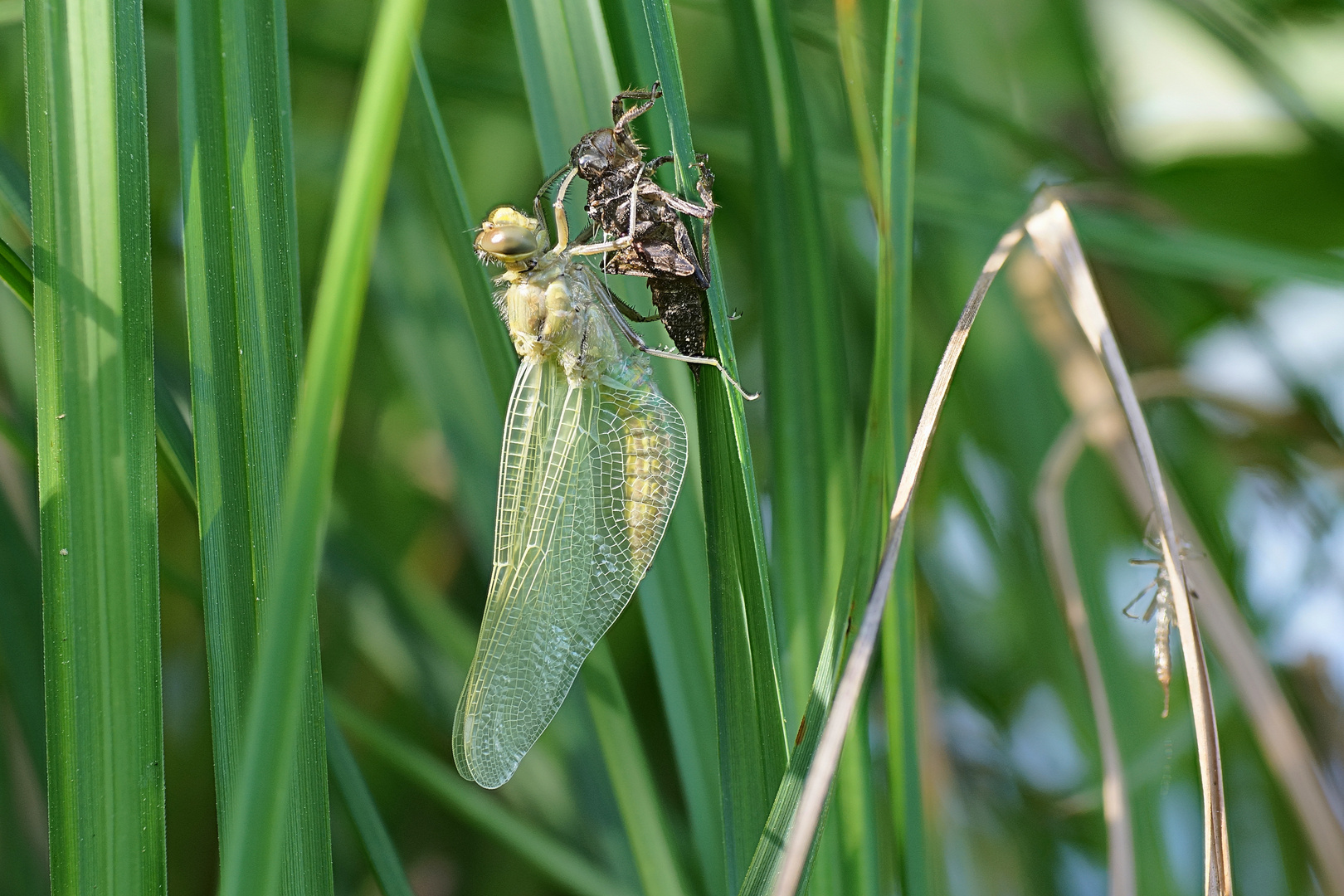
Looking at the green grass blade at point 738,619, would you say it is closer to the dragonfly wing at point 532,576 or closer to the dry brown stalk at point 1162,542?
the dry brown stalk at point 1162,542

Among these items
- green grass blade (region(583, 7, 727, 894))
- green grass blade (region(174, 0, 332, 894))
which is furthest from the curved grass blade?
green grass blade (region(174, 0, 332, 894))

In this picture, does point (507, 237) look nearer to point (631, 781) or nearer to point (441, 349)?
point (441, 349)

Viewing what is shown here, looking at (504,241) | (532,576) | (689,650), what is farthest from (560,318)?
(689,650)

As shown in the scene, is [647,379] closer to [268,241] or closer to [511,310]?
[511,310]

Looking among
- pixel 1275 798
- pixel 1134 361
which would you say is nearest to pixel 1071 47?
pixel 1134 361

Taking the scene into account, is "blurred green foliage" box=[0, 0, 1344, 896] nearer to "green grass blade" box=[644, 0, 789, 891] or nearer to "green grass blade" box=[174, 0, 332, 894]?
"green grass blade" box=[644, 0, 789, 891]

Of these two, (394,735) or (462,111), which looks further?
(462,111)
